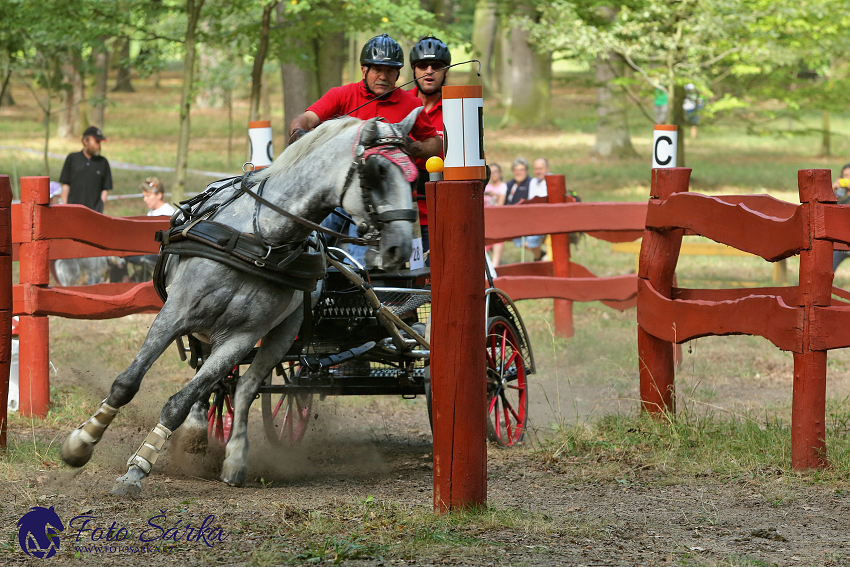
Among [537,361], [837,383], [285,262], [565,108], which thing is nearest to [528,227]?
[537,361]

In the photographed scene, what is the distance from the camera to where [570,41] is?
17.9 metres

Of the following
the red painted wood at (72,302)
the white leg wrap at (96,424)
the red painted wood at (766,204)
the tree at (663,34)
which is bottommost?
the white leg wrap at (96,424)

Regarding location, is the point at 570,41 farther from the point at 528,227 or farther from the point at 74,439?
the point at 74,439

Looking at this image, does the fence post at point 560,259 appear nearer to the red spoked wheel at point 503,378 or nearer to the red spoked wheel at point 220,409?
the red spoked wheel at point 503,378

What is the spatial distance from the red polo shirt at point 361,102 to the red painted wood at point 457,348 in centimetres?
198

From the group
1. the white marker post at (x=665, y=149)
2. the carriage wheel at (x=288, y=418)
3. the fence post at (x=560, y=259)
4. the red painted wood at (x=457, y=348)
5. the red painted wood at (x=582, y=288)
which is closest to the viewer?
the red painted wood at (x=457, y=348)

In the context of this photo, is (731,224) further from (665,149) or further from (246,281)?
(246,281)

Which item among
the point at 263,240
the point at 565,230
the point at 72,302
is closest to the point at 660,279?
the point at 263,240

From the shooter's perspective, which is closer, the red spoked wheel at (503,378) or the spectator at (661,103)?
the red spoked wheel at (503,378)

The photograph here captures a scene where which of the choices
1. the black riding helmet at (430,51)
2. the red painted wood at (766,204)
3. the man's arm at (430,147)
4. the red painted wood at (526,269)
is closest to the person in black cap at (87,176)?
the red painted wood at (526,269)

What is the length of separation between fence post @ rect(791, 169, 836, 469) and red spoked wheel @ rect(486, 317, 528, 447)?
1.82m

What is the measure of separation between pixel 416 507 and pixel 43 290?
3.57 m

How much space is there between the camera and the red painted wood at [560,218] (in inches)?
336

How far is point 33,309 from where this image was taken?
255 inches
